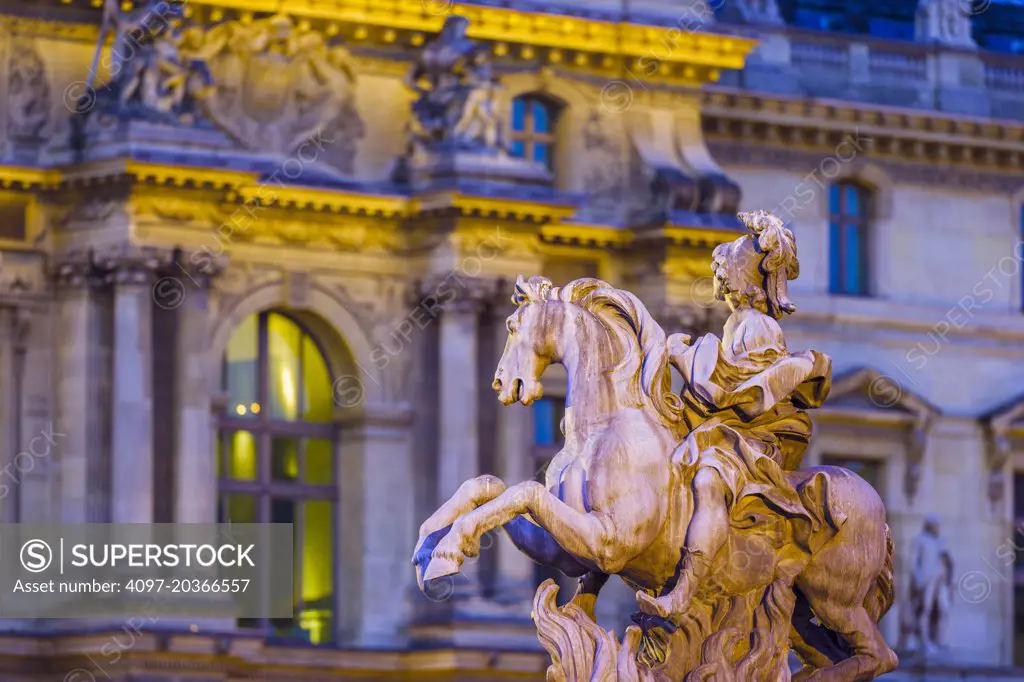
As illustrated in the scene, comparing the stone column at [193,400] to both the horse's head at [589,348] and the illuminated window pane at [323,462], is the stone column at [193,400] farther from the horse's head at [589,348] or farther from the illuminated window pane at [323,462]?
the horse's head at [589,348]

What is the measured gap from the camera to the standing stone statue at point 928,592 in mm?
42656

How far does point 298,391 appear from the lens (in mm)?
39375

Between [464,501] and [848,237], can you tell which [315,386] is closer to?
[848,237]

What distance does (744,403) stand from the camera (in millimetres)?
14992

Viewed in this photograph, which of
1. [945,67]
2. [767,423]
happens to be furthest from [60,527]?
[767,423]

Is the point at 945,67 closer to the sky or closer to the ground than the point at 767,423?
closer to the sky

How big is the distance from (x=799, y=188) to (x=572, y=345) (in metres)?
29.1

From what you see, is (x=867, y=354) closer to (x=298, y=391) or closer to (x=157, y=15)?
(x=298, y=391)

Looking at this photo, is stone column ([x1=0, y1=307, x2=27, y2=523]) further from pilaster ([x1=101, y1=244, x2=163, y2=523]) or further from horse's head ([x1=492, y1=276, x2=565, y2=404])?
horse's head ([x1=492, y1=276, x2=565, y2=404])

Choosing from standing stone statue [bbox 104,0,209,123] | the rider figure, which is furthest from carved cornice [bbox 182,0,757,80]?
the rider figure

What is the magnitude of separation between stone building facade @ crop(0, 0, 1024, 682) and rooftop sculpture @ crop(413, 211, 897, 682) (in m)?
20.9

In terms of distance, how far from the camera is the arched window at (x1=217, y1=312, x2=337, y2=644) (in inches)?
1528

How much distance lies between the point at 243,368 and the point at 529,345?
24551 mm

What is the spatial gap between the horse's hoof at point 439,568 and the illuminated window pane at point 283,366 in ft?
82.6
